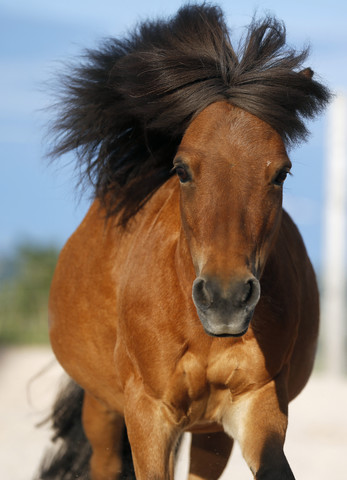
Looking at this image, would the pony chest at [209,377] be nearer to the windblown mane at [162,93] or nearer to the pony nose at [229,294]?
the pony nose at [229,294]

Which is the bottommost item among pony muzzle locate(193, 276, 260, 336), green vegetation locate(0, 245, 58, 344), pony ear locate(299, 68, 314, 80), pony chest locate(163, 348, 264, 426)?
green vegetation locate(0, 245, 58, 344)

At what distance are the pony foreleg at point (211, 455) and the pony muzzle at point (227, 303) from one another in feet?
6.05

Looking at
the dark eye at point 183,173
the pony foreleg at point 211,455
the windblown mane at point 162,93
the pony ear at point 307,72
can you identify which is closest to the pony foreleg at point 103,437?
the pony foreleg at point 211,455

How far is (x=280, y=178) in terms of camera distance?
10.7 feet

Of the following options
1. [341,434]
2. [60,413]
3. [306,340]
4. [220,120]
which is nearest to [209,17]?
[220,120]

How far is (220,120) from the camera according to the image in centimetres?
331

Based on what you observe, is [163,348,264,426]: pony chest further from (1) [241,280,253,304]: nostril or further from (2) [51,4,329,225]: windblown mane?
(2) [51,4,329,225]: windblown mane

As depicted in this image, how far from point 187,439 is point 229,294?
5678 millimetres

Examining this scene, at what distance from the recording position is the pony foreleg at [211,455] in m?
4.63

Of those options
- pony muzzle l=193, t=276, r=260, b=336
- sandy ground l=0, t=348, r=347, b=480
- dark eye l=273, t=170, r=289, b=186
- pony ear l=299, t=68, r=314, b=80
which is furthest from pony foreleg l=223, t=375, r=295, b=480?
sandy ground l=0, t=348, r=347, b=480

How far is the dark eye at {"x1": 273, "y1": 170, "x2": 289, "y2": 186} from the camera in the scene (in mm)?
3232

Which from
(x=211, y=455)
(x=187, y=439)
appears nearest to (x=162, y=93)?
(x=211, y=455)

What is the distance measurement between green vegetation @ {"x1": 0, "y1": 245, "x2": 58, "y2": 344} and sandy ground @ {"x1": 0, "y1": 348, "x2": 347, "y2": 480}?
8.70 ft

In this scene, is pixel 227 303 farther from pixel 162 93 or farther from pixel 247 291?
pixel 162 93
